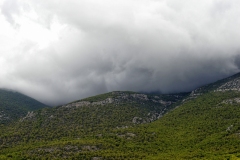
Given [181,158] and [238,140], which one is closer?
[181,158]

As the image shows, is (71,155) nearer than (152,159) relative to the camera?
No

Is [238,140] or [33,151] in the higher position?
[33,151]

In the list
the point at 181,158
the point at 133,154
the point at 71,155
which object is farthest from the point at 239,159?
the point at 71,155

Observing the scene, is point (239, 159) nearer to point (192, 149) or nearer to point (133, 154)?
point (192, 149)

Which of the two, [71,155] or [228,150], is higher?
[71,155]

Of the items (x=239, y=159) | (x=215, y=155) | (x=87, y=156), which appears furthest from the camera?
(x=87, y=156)

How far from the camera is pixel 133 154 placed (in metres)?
197

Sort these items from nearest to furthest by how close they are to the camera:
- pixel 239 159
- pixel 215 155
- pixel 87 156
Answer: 1. pixel 239 159
2. pixel 215 155
3. pixel 87 156

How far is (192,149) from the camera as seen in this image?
647 feet

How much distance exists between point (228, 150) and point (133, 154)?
223 ft

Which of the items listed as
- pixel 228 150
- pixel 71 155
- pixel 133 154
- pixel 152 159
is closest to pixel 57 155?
pixel 71 155

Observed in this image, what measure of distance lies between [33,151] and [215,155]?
134 metres

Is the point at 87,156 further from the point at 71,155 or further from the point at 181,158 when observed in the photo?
the point at 181,158

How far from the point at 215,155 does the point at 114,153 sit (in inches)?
2863
